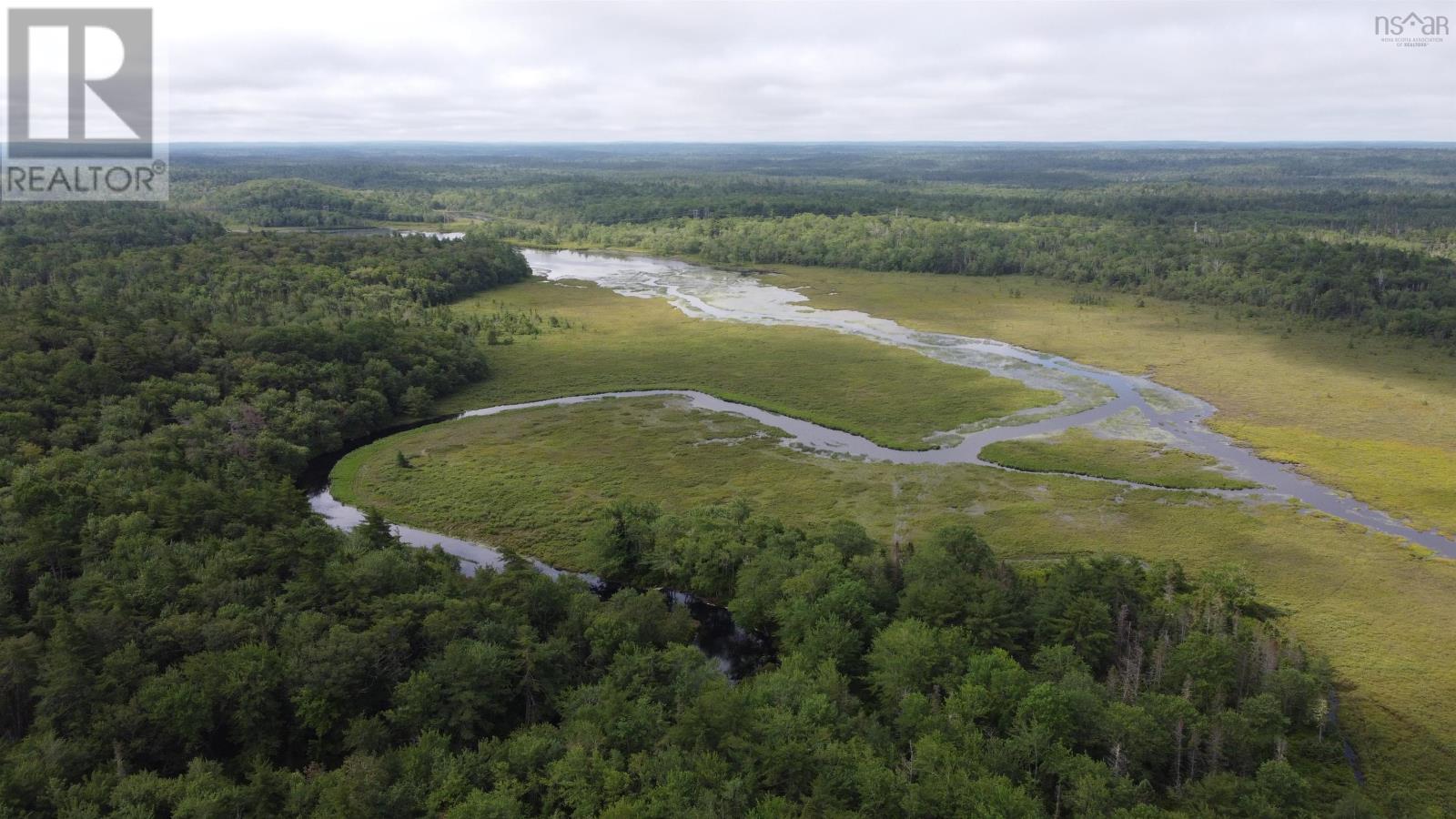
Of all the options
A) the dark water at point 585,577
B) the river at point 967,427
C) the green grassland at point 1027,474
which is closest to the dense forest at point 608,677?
the dark water at point 585,577

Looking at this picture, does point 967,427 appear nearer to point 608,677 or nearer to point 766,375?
point 766,375

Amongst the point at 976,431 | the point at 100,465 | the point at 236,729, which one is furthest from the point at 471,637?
the point at 976,431

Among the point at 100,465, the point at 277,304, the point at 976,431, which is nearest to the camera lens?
the point at 100,465

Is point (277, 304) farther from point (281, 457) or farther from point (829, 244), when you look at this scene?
point (829, 244)

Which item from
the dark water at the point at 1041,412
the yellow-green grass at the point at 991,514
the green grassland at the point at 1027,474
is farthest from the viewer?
the dark water at the point at 1041,412

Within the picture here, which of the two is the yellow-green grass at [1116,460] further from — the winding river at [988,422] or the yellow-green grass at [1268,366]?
the yellow-green grass at [1268,366]

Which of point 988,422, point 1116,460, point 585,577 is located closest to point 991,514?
point 1116,460

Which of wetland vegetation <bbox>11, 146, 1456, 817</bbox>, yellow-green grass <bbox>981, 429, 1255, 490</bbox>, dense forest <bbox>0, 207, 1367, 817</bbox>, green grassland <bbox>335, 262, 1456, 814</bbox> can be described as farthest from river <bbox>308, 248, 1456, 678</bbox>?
dense forest <bbox>0, 207, 1367, 817</bbox>
